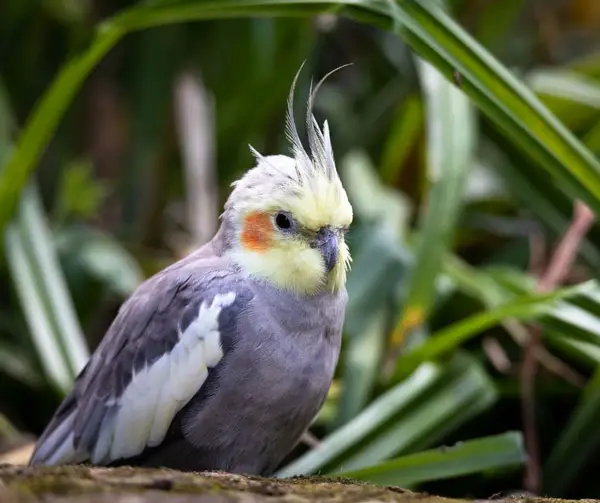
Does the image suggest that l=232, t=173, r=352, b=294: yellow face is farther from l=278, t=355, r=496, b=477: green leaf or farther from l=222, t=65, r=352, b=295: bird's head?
l=278, t=355, r=496, b=477: green leaf

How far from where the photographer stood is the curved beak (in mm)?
988

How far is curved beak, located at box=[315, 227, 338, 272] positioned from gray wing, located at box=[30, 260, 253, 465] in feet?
0.35

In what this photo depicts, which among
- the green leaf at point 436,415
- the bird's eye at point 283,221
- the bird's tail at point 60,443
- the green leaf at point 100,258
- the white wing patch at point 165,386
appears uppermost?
the bird's eye at point 283,221

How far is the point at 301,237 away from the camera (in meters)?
1.00

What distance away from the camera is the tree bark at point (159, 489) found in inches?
23.0

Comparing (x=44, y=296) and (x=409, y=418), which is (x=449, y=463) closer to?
(x=409, y=418)

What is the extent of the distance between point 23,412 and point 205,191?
721mm

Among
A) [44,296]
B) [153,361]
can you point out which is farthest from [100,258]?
[153,361]

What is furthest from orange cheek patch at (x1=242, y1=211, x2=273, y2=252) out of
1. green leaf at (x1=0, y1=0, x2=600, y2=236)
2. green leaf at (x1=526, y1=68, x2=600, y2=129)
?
green leaf at (x1=526, y1=68, x2=600, y2=129)

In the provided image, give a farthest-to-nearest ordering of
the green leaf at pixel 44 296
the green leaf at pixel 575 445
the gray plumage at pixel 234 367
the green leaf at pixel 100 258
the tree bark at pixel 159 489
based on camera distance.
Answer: the green leaf at pixel 100 258
the green leaf at pixel 44 296
the green leaf at pixel 575 445
the gray plumage at pixel 234 367
the tree bark at pixel 159 489

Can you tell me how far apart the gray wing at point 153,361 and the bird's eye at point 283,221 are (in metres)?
0.09

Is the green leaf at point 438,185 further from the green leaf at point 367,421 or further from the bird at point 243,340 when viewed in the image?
the bird at point 243,340

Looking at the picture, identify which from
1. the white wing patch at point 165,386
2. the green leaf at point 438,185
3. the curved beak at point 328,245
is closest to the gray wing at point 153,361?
the white wing patch at point 165,386

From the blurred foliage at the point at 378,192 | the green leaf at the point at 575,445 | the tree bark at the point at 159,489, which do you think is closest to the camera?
the tree bark at the point at 159,489
